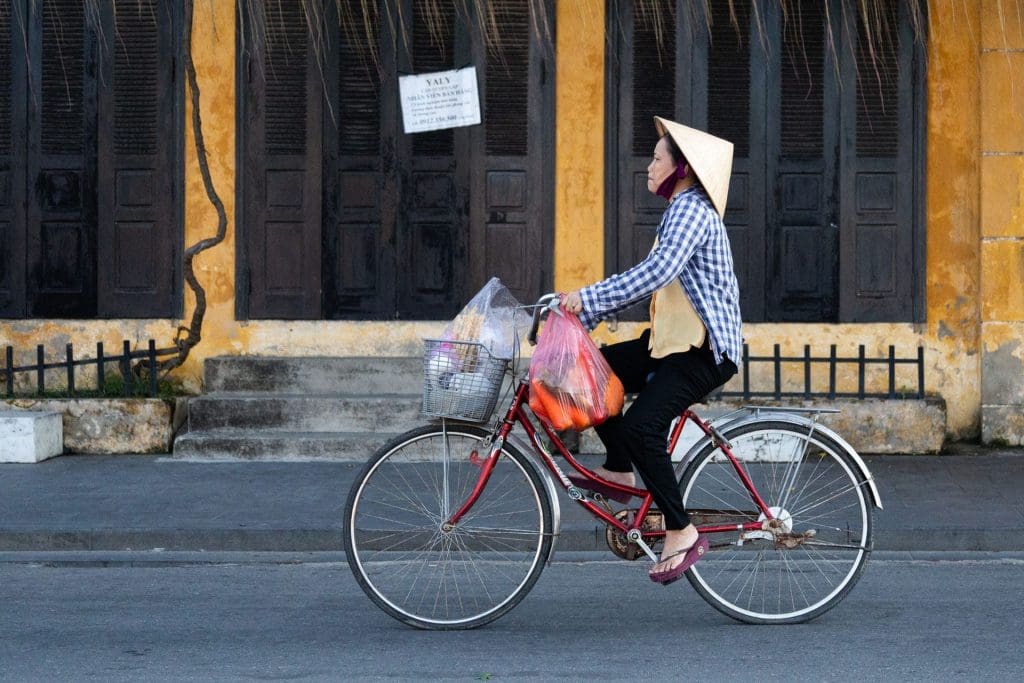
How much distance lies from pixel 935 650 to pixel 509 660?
5.34 feet

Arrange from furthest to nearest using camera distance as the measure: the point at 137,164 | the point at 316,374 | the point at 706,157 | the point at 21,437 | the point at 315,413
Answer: the point at 137,164 < the point at 316,374 < the point at 315,413 < the point at 21,437 < the point at 706,157

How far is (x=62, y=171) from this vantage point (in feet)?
37.4

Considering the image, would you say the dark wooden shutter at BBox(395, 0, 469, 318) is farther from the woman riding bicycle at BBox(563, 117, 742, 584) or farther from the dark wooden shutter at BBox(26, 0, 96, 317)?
the woman riding bicycle at BBox(563, 117, 742, 584)

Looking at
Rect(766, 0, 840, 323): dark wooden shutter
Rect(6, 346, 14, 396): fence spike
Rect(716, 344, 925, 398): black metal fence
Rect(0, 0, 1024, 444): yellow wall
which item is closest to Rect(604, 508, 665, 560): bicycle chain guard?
Rect(716, 344, 925, 398): black metal fence

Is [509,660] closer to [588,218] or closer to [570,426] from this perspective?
[570,426]

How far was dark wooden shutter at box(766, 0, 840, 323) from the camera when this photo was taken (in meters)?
11.2

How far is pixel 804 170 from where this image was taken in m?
11.2

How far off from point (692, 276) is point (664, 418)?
562 millimetres

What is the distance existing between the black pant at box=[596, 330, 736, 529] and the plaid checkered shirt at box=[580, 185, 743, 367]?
0.31ft

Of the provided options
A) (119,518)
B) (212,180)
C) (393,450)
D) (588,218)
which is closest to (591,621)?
(393,450)

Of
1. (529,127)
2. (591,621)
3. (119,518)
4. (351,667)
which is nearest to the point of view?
→ (351,667)

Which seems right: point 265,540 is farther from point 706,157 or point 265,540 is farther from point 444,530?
point 706,157

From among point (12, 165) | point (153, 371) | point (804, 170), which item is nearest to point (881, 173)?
point (804, 170)

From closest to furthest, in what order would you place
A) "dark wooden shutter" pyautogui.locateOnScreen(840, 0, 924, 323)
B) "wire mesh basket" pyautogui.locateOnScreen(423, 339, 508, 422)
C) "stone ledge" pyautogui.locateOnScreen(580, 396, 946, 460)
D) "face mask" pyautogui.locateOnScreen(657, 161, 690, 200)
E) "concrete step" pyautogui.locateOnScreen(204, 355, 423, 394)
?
"wire mesh basket" pyautogui.locateOnScreen(423, 339, 508, 422)
"face mask" pyautogui.locateOnScreen(657, 161, 690, 200)
"stone ledge" pyautogui.locateOnScreen(580, 396, 946, 460)
"concrete step" pyautogui.locateOnScreen(204, 355, 423, 394)
"dark wooden shutter" pyautogui.locateOnScreen(840, 0, 924, 323)
